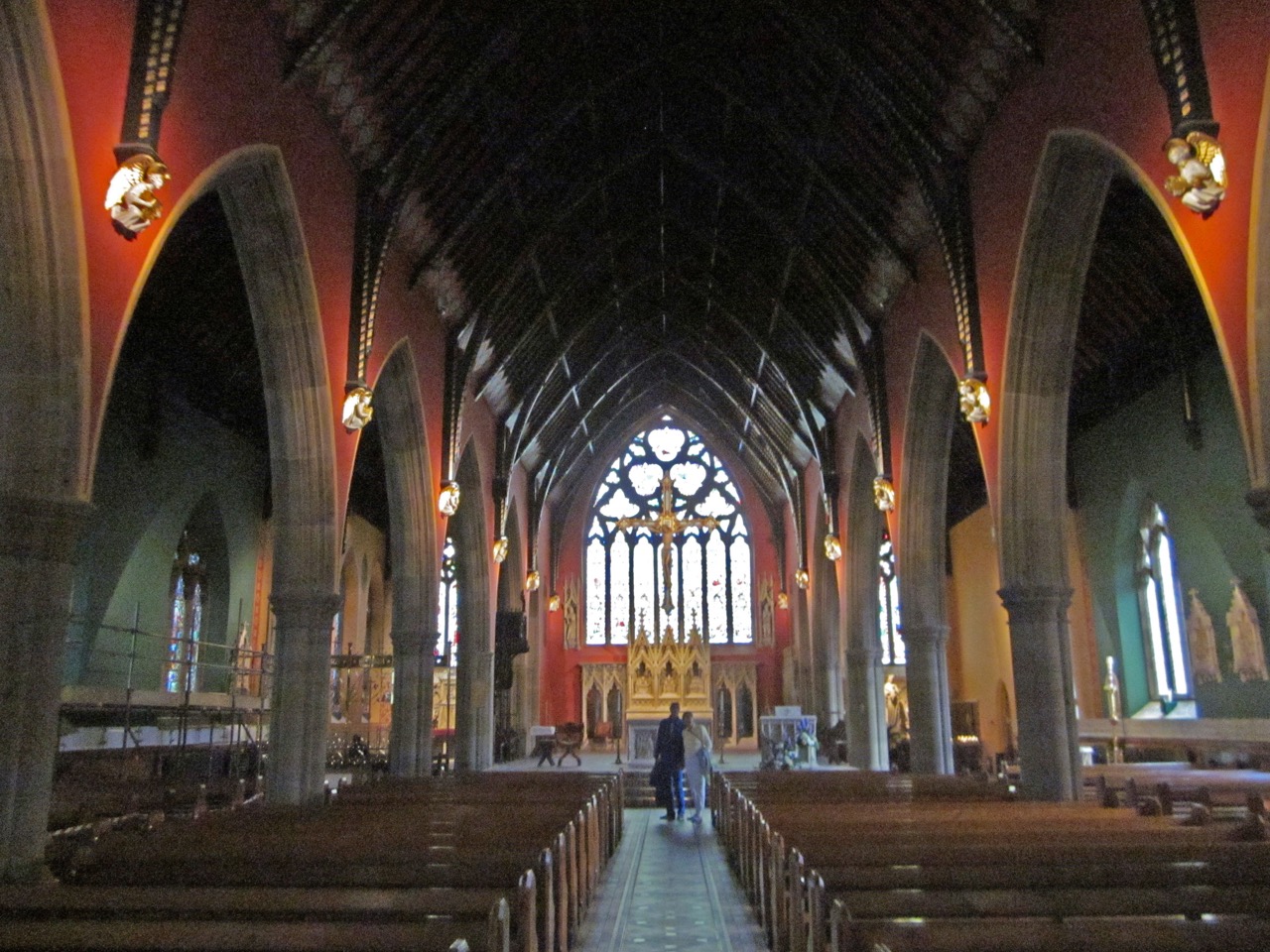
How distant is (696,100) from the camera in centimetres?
1488

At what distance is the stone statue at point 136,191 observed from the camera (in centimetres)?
618

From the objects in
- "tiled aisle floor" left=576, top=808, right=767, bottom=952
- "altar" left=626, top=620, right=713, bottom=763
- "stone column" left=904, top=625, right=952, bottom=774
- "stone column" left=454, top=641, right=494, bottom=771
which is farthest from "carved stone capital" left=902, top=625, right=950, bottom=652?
"altar" left=626, top=620, right=713, bottom=763

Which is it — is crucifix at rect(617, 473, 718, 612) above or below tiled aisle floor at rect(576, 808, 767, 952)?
above

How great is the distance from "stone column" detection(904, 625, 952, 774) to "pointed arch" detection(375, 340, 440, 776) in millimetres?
6832

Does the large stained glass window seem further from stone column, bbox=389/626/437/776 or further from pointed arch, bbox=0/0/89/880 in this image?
pointed arch, bbox=0/0/89/880

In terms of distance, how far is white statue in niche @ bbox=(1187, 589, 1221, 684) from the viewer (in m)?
14.8

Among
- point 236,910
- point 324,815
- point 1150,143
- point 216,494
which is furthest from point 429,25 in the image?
point 216,494

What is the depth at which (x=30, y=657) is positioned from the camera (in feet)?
19.4

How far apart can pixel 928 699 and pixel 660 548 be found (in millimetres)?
14509

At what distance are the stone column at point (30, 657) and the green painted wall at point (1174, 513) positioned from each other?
41.3 feet

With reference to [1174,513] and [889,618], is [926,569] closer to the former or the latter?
[1174,513]

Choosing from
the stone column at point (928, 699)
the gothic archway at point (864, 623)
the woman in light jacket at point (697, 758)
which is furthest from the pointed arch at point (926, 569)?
the gothic archway at point (864, 623)

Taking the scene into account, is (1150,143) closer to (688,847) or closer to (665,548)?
(688,847)

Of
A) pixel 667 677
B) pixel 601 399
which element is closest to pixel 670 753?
pixel 667 677
